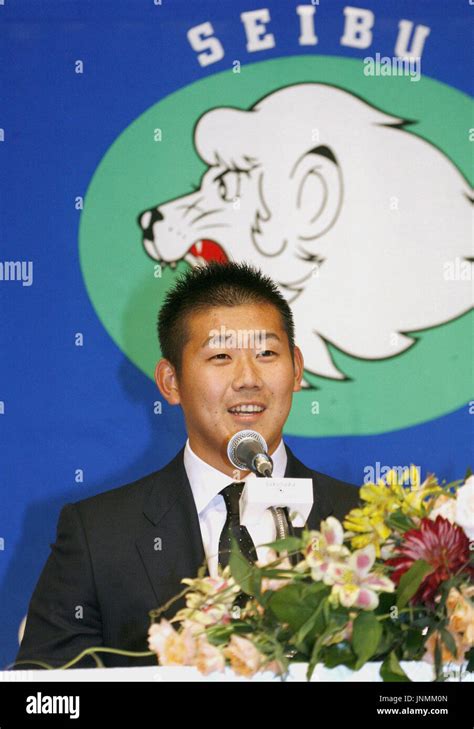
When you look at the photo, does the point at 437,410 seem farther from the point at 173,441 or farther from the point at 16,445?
the point at 16,445

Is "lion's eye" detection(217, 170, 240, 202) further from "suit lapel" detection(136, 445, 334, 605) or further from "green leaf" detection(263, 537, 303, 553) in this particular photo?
"green leaf" detection(263, 537, 303, 553)

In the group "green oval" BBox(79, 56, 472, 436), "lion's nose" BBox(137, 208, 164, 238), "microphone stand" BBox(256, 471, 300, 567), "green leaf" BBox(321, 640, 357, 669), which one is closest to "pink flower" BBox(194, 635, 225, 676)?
"green leaf" BBox(321, 640, 357, 669)

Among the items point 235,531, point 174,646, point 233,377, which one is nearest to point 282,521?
point 174,646

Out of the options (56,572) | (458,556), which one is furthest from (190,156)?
(458,556)

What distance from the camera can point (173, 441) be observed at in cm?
258

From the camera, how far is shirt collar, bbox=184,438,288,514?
2.14 m

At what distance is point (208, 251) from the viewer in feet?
8.48

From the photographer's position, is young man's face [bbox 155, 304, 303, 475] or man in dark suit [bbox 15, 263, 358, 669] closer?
man in dark suit [bbox 15, 263, 358, 669]

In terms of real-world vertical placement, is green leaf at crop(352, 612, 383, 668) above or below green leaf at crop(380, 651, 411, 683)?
above

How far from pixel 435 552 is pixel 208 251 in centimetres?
154

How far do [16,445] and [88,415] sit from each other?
0.60 ft

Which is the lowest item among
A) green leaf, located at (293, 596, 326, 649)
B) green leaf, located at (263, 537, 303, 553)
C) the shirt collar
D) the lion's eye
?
green leaf, located at (293, 596, 326, 649)

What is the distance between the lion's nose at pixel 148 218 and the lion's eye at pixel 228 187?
0.53 ft

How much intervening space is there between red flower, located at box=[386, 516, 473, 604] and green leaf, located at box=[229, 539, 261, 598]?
0.15 meters
